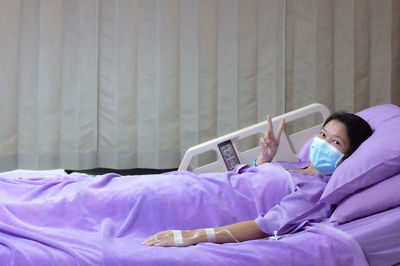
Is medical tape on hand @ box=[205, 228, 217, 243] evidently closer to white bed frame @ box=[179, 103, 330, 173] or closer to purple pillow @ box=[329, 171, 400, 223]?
purple pillow @ box=[329, 171, 400, 223]

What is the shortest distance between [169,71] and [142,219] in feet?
5.07

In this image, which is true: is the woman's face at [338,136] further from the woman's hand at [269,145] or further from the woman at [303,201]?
the woman's hand at [269,145]

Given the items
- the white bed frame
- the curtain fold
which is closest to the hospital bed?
the white bed frame

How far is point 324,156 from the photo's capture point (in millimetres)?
1416

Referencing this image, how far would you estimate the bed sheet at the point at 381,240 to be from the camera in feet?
3.37

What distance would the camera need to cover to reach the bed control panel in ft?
6.43

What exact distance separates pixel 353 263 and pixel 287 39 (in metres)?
1.93

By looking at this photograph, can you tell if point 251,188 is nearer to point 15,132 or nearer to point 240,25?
point 240,25

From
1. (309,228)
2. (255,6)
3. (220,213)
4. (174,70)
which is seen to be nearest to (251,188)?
(220,213)

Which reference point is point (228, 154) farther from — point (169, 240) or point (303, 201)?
point (169, 240)

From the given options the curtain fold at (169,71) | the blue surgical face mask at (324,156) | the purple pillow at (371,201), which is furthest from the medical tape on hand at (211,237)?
the curtain fold at (169,71)

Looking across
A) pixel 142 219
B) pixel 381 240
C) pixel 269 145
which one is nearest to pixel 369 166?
pixel 381 240

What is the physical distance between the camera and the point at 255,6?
2.64m

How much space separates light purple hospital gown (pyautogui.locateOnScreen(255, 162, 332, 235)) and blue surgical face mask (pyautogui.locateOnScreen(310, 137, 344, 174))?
0.07 meters
